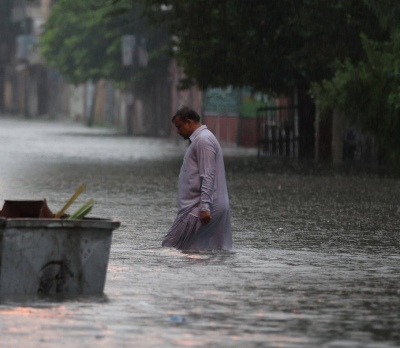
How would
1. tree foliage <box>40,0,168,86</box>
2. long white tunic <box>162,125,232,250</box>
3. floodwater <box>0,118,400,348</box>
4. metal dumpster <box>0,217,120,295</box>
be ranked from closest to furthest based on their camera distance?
floodwater <box>0,118,400,348</box> → metal dumpster <box>0,217,120,295</box> → long white tunic <box>162,125,232,250</box> → tree foliage <box>40,0,168,86</box>

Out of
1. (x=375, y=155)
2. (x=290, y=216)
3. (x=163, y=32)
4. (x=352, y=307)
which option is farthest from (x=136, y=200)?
(x=163, y=32)

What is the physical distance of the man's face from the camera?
14.4 metres

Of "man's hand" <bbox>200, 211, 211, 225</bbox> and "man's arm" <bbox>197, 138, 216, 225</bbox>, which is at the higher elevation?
"man's arm" <bbox>197, 138, 216, 225</bbox>

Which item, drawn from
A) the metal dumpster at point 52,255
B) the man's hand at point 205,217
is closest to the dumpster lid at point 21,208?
the metal dumpster at point 52,255

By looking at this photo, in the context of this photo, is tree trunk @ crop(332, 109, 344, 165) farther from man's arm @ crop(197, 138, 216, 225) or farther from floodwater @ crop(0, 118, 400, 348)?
man's arm @ crop(197, 138, 216, 225)

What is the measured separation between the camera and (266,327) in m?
9.43

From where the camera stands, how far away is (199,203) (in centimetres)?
1449

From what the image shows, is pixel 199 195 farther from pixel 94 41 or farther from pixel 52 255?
pixel 94 41

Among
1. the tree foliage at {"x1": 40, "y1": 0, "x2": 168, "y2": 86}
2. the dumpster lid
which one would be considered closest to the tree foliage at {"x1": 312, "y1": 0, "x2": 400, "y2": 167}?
the dumpster lid

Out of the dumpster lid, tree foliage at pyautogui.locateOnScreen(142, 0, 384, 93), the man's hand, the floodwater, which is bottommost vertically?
the floodwater

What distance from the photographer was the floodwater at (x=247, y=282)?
9.09 m

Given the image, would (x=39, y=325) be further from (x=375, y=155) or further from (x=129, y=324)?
(x=375, y=155)

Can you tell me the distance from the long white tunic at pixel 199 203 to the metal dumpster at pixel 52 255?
365 centimetres

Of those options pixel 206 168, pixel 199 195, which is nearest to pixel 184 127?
pixel 206 168
